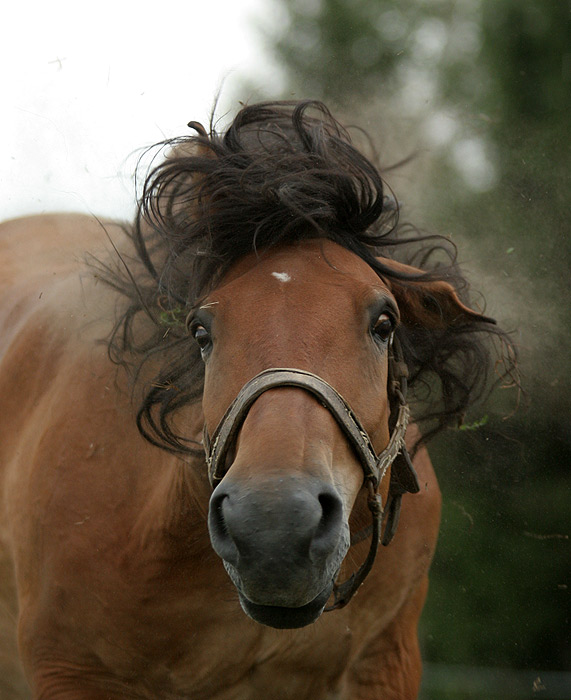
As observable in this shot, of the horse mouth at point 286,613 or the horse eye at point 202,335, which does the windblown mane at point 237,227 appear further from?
the horse mouth at point 286,613

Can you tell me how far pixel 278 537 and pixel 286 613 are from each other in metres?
0.30

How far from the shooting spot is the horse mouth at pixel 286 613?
2.04 metres

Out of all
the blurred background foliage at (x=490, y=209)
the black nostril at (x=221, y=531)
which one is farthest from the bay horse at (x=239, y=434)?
the blurred background foliage at (x=490, y=209)

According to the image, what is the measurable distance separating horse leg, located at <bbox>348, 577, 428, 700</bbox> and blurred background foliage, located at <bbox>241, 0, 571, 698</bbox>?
1090 millimetres

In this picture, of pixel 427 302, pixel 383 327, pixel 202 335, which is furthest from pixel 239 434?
pixel 427 302

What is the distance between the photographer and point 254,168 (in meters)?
2.63

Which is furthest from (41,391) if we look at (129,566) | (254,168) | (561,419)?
(561,419)

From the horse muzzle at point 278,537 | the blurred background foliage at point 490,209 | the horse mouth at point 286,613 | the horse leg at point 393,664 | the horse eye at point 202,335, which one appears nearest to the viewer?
the horse muzzle at point 278,537

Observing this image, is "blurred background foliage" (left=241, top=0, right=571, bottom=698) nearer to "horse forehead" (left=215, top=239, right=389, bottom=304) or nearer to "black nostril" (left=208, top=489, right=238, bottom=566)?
"horse forehead" (left=215, top=239, right=389, bottom=304)

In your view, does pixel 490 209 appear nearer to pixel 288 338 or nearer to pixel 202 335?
pixel 202 335

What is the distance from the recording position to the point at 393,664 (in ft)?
10.8

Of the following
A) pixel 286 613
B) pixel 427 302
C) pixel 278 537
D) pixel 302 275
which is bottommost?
pixel 286 613

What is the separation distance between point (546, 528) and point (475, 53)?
3894mm

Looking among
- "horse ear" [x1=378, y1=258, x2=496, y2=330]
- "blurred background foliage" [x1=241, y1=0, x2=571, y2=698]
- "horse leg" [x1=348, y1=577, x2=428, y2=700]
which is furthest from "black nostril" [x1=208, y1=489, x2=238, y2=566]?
"blurred background foliage" [x1=241, y1=0, x2=571, y2=698]
